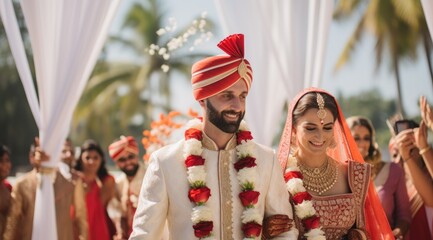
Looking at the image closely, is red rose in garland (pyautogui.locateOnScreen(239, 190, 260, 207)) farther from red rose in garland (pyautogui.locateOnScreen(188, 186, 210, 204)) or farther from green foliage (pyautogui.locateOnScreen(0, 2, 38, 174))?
green foliage (pyautogui.locateOnScreen(0, 2, 38, 174))

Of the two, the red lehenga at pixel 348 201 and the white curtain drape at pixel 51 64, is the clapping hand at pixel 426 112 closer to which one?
the red lehenga at pixel 348 201

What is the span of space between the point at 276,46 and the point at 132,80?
66.1 ft

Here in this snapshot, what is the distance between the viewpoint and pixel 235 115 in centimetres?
297

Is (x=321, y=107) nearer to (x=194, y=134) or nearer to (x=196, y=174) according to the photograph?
(x=194, y=134)

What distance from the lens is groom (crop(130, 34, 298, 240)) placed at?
115 inches

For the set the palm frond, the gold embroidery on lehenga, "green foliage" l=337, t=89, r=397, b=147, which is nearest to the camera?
the gold embroidery on lehenga

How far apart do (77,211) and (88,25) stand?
2152 millimetres

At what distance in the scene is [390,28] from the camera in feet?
61.9

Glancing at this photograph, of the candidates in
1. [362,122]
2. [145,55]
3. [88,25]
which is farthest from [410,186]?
[145,55]

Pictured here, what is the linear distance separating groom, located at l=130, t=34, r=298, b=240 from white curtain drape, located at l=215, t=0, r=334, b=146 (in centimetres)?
239

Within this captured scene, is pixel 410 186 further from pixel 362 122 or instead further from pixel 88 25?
pixel 88 25

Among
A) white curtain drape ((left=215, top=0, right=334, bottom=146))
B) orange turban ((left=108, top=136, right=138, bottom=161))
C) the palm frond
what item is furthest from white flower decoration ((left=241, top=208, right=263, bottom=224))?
the palm frond

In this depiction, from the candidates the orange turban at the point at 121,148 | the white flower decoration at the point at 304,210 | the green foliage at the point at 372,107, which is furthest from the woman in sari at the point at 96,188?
the green foliage at the point at 372,107

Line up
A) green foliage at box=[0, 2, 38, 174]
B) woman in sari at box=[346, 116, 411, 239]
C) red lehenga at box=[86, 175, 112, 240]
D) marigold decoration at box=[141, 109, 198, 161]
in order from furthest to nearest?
green foliage at box=[0, 2, 38, 174], red lehenga at box=[86, 175, 112, 240], marigold decoration at box=[141, 109, 198, 161], woman in sari at box=[346, 116, 411, 239]
